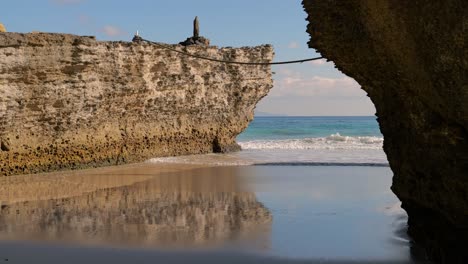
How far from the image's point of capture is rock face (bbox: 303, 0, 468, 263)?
3.97m

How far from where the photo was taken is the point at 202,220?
797 cm

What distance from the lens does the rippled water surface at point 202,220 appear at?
6090 mm

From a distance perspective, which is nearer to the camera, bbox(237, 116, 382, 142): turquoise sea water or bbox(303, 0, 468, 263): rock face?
bbox(303, 0, 468, 263): rock face

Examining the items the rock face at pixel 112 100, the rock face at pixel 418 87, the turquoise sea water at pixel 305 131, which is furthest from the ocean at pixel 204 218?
the turquoise sea water at pixel 305 131

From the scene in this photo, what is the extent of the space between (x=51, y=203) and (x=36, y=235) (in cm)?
→ 282

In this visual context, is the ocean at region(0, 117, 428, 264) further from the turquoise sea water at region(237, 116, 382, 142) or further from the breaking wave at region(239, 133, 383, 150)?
the turquoise sea water at region(237, 116, 382, 142)

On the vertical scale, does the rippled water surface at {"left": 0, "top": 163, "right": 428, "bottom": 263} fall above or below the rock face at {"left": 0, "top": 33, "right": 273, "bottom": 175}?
below

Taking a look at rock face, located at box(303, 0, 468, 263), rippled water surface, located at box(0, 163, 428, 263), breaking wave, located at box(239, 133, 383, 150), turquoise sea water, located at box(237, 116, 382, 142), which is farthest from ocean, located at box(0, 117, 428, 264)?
turquoise sea water, located at box(237, 116, 382, 142)

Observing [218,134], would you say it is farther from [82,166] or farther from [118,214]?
[118,214]

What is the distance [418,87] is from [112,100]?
43.0ft

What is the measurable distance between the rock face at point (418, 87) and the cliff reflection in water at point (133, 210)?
1.86 m

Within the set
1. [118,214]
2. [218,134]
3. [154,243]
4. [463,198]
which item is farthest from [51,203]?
[218,134]

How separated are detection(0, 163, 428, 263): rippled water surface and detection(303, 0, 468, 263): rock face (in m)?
0.69

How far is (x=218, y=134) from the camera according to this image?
22125 millimetres
